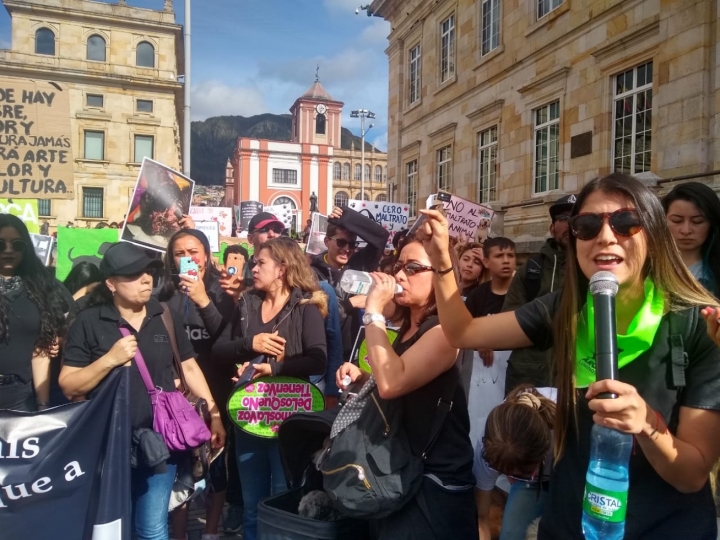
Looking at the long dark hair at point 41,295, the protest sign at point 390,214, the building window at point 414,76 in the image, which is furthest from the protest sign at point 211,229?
the building window at point 414,76

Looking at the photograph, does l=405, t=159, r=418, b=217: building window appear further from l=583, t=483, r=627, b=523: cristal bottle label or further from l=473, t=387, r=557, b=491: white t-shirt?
l=583, t=483, r=627, b=523: cristal bottle label

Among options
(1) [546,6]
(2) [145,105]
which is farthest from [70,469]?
(2) [145,105]

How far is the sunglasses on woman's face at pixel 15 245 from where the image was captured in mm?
3258

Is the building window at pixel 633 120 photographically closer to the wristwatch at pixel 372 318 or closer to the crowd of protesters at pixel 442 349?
the crowd of protesters at pixel 442 349

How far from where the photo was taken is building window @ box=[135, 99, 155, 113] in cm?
4091

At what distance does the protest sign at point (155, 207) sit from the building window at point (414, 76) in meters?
15.3

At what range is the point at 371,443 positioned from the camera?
6.52 ft

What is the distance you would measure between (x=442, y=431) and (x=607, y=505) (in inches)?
37.6

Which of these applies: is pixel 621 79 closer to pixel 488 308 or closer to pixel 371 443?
→ pixel 488 308

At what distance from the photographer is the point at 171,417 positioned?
2.95 m

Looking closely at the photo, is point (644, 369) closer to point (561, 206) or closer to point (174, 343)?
point (174, 343)

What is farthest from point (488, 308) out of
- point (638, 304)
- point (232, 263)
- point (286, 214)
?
point (286, 214)

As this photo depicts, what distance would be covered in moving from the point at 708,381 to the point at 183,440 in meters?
2.48

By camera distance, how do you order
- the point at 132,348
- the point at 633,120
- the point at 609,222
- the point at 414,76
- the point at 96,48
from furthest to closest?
the point at 96,48
the point at 414,76
the point at 633,120
the point at 132,348
the point at 609,222
